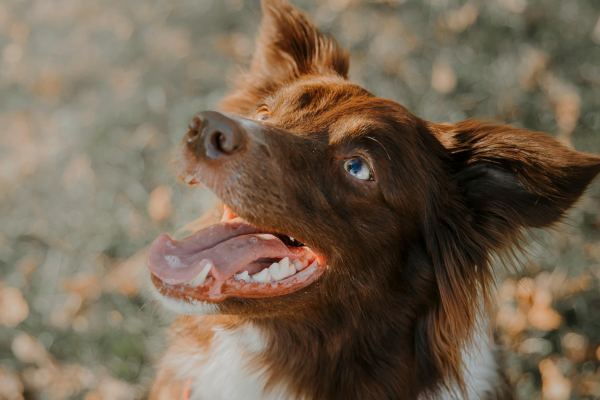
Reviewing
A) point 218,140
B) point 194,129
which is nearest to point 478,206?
point 218,140

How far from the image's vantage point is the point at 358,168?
8.21 ft

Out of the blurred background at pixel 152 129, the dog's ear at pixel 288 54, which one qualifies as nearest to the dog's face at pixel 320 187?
the dog's ear at pixel 288 54

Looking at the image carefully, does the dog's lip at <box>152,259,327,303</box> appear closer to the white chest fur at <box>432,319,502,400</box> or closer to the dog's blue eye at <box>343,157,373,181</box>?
the dog's blue eye at <box>343,157,373,181</box>

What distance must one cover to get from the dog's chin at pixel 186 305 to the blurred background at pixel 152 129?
6.07ft

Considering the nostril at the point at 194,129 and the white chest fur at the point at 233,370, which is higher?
the nostril at the point at 194,129

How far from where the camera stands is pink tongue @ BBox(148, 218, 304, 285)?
2.32 m

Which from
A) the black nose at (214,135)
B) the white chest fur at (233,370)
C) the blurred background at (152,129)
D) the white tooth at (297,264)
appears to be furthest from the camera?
the blurred background at (152,129)

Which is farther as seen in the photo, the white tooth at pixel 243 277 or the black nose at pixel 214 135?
the white tooth at pixel 243 277

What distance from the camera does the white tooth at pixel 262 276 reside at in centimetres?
235

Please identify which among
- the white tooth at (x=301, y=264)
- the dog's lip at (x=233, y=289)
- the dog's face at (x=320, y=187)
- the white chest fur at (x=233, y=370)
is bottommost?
the white chest fur at (x=233, y=370)

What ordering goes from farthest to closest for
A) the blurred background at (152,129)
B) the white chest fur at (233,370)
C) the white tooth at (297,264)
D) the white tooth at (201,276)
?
the blurred background at (152,129) < the white chest fur at (233,370) < the white tooth at (297,264) < the white tooth at (201,276)

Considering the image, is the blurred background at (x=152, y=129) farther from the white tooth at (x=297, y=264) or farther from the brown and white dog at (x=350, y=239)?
the white tooth at (x=297, y=264)

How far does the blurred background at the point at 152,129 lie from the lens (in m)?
4.18

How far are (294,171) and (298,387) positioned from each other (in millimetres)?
1251
